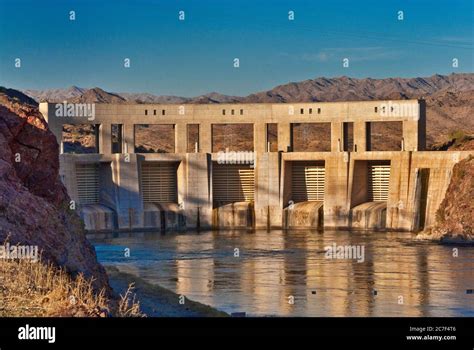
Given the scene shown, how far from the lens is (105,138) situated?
205ft

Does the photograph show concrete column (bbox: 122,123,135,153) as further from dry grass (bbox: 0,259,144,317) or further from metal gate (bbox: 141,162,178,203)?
dry grass (bbox: 0,259,144,317)

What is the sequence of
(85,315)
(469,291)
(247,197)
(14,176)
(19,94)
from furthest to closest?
(19,94) < (247,197) < (469,291) < (14,176) < (85,315)

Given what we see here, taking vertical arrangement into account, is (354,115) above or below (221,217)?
above

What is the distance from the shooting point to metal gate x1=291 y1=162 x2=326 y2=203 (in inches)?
2456

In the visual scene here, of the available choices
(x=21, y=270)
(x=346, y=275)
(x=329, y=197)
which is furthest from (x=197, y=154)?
(x=21, y=270)

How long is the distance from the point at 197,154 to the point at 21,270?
42906mm

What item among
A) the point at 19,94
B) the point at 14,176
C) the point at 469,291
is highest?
the point at 19,94

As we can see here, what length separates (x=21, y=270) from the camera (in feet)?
60.2

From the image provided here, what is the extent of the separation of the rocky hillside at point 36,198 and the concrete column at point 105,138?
124 ft

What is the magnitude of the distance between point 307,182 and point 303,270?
2218cm

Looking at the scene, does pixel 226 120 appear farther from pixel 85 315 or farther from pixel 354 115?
pixel 85 315

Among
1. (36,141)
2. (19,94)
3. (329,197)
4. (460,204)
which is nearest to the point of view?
(36,141)

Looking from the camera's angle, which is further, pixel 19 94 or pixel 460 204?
pixel 19 94

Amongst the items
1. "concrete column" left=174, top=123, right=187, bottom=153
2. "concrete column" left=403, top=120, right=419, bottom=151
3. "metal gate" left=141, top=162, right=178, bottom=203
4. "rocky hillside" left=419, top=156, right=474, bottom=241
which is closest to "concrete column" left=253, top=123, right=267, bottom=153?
"concrete column" left=174, top=123, right=187, bottom=153
